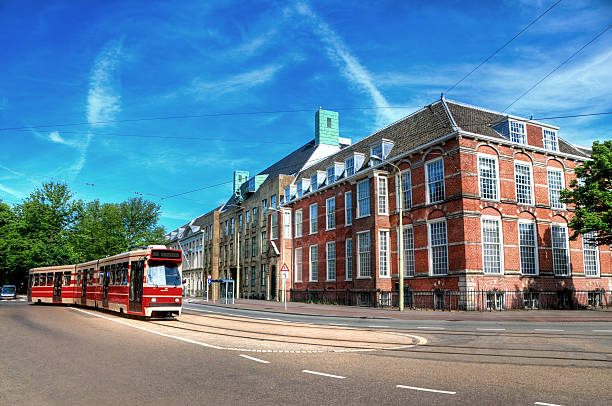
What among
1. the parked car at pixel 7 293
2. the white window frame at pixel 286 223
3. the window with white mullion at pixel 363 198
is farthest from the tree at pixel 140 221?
the window with white mullion at pixel 363 198

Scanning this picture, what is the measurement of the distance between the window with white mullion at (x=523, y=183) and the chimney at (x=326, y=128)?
2560 centimetres

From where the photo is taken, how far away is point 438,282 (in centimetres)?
2788

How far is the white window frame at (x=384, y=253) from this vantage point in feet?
105

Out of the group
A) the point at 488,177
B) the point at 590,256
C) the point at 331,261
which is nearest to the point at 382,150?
the point at 488,177

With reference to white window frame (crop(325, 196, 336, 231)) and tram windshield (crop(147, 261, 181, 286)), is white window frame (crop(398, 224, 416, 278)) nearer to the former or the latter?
white window frame (crop(325, 196, 336, 231))

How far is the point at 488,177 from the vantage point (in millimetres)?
27906

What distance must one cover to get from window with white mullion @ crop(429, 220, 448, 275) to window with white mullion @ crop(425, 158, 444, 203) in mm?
1566

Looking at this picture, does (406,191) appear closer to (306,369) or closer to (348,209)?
(348,209)

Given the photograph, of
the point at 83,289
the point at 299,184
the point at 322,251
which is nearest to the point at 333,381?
the point at 83,289

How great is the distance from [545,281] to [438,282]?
6.74 m

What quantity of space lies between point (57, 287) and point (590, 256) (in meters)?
37.4

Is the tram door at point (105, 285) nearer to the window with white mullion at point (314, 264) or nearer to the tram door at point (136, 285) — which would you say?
the tram door at point (136, 285)

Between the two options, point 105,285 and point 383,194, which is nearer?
point 105,285

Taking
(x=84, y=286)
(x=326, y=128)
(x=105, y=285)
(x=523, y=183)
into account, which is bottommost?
(x=84, y=286)
